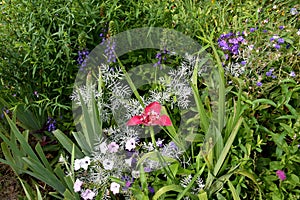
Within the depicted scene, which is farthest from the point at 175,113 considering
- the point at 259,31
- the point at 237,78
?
the point at 259,31

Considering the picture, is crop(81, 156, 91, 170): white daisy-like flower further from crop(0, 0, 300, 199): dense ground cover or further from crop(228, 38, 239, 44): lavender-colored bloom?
crop(228, 38, 239, 44): lavender-colored bloom

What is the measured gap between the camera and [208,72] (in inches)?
90.1

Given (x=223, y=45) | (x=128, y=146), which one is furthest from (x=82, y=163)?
(x=223, y=45)

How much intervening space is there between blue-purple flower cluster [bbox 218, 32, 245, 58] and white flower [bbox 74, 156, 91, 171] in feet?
3.42

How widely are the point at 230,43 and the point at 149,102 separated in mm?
693

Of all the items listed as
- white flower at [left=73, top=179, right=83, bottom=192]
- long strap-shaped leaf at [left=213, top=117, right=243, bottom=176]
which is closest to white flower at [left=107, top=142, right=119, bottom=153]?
white flower at [left=73, top=179, right=83, bottom=192]

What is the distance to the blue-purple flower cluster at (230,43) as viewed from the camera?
2.27 m

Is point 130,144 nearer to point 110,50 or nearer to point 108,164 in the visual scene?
point 108,164

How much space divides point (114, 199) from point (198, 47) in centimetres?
110

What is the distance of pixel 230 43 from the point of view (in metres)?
2.36

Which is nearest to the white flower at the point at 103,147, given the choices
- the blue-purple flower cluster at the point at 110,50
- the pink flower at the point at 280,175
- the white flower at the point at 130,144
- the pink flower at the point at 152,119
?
the white flower at the point at 130,144

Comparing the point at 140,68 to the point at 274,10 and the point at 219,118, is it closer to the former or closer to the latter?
the point at 219,118

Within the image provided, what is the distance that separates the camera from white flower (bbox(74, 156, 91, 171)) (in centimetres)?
187

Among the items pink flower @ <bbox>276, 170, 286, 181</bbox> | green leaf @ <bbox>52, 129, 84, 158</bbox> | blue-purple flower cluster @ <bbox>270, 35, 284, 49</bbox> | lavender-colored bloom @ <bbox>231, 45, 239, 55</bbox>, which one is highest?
blue-purple flower cluster @ <bbox>270, 35, 284, 49</bbox>
